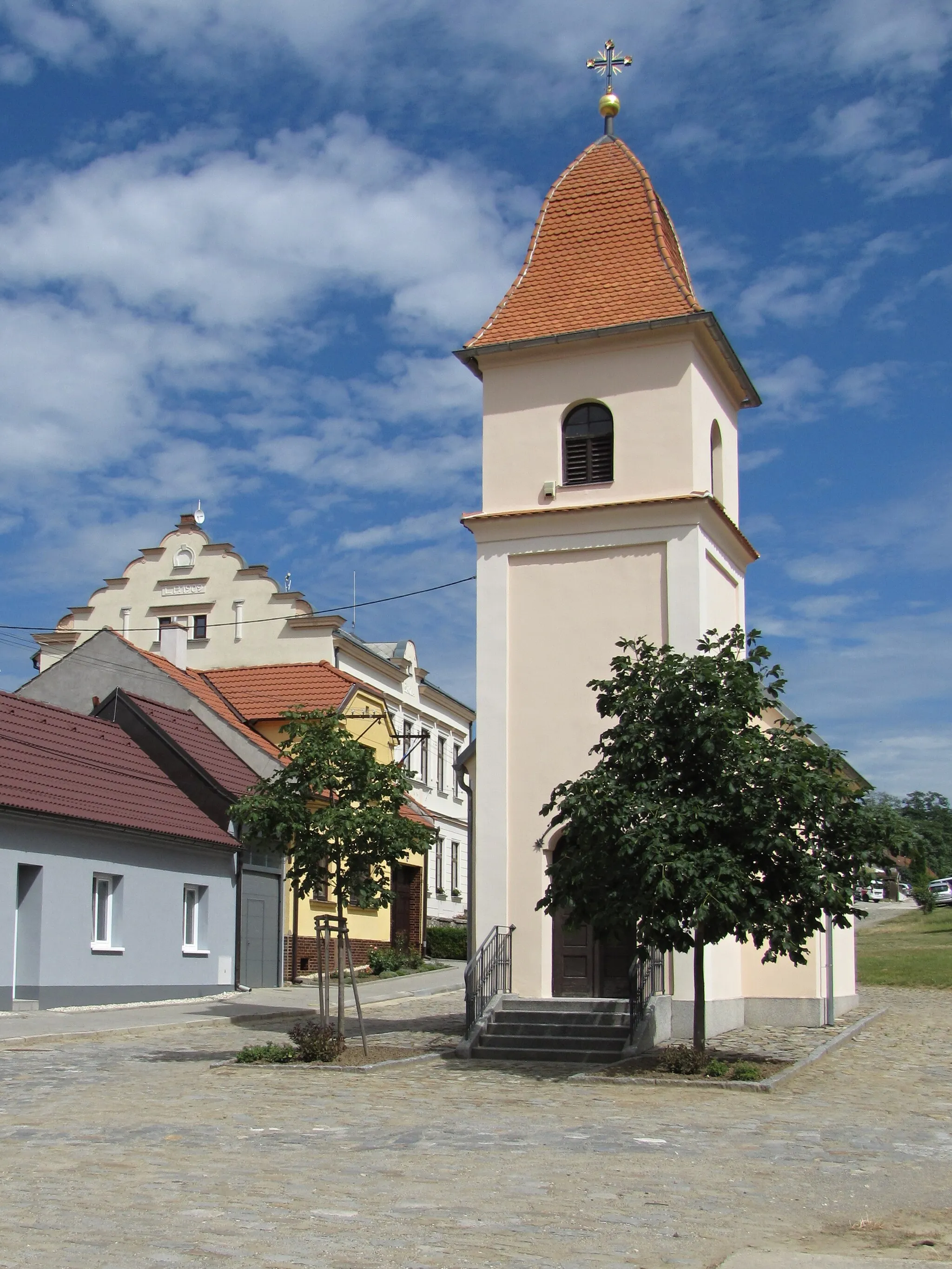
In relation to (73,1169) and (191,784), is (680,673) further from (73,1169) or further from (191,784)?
(191,784)

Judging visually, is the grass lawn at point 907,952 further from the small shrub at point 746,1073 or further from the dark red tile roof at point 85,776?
the small shrub at point 746,1073

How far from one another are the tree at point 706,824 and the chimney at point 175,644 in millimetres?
25824

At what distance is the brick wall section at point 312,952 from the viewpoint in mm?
33500

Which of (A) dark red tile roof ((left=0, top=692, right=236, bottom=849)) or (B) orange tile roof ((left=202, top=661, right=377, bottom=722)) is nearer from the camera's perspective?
(A) dark red tile roof ((left=0, top=692, right=236, bottom=849))

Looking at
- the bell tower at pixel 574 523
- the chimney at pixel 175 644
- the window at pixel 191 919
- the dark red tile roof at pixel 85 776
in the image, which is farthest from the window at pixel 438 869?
the bell tower at pixel 574 523

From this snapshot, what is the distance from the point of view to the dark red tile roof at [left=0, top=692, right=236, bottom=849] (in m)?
25.2

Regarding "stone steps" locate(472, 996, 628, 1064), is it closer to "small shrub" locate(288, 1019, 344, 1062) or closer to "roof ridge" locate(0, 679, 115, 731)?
"small shrub" locate(288, 1019, 344, 1062)

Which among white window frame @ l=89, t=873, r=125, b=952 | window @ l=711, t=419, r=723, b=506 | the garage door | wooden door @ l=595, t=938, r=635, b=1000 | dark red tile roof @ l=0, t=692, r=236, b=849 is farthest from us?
the garage door

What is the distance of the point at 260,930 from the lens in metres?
32.0

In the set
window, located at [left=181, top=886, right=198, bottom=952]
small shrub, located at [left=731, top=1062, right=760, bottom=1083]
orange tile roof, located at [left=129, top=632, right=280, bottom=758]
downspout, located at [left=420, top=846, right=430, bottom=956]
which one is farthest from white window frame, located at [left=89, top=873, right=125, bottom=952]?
small shrub, located at [left=731, top=1062, right=760, bottom=1083]

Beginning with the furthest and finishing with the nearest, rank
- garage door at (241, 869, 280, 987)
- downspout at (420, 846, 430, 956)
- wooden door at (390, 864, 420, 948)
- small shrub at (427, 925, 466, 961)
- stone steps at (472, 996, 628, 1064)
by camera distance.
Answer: small shrub at (427, 925, 466, 961)
downspout at (420, 846, 430, 956)
wooden door at (390, 864, 420, 948)
garage door at (241, 869, 280, 987)
stone steps at (472, 996, 628, 1064)

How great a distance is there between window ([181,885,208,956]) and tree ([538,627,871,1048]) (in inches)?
596

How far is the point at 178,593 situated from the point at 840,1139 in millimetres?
36984

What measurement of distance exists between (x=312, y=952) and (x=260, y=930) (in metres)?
2.78
